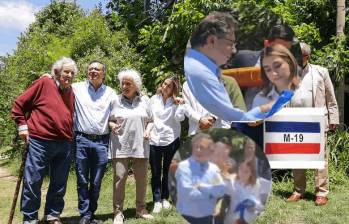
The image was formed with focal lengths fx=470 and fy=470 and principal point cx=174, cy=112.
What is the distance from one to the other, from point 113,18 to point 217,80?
7.65 meters

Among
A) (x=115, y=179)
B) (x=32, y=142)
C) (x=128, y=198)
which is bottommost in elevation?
(x=128, y=198)

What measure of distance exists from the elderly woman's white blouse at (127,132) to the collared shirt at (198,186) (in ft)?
5.81

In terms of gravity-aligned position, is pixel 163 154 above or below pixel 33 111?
below

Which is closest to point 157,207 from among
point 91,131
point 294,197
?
point 91,131

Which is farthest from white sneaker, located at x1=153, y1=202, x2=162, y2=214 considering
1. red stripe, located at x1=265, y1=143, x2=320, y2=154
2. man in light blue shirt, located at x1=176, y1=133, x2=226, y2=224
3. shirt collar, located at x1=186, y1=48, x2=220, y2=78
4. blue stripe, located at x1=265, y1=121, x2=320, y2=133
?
shirt collar, located at x1=186, y1=48, x2=220, y2=78

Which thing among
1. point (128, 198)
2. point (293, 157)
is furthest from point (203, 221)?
point (128, 198)

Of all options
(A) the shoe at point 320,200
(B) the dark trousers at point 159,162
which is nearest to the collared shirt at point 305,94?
(A) the shoe at point 320,200

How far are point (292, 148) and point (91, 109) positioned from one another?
1753mm

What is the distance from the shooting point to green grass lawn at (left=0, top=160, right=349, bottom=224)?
13.7 ft

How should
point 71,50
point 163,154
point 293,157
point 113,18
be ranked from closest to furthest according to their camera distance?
point 293,157
point 163,154
point 71,50
point 113,18

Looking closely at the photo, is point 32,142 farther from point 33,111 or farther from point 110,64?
point 110,64

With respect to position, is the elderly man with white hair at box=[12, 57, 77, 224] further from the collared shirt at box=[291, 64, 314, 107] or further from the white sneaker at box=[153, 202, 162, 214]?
the collared shirt at box=[291, 64, 314, 107]

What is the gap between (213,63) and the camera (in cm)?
248

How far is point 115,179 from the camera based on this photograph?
430cm
